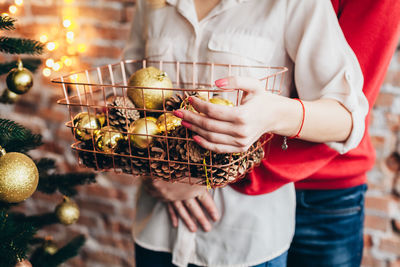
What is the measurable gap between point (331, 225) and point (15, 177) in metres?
0.77

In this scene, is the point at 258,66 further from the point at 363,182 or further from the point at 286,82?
the point at 363,182

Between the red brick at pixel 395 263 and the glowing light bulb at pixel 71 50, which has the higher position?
the glowing light bulb at pixel 71 50

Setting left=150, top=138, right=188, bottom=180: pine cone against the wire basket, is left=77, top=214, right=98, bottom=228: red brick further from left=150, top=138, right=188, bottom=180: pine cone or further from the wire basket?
left=150, top=138, right=188, bottom=180: pine cone

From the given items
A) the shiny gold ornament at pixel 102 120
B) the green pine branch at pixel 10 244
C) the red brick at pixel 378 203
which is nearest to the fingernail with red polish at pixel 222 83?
the shiny gold ornament at pixel 102 120

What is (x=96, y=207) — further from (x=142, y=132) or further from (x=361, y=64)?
(x=361, y=64)

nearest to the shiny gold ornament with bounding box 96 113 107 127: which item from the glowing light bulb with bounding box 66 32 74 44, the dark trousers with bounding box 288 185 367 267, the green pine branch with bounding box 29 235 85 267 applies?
the green pine branch with bounding box 29 235 85 267

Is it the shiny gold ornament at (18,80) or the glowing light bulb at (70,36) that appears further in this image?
the glowing light bulb at (70,36)

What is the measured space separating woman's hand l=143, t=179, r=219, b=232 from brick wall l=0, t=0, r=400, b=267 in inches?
25.6

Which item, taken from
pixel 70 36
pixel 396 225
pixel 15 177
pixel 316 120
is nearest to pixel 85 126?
pixel 15 177

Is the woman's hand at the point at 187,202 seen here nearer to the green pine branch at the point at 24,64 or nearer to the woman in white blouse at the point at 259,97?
the woman in white blouse at the point at 259,97

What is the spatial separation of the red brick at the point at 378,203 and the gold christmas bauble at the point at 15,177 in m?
1.02

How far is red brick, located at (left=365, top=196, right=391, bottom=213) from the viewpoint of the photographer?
1062mm

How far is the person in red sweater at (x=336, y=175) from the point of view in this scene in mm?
673

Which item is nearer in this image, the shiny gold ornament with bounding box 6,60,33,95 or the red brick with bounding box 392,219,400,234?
the shiny gold ornament with bounding box 6,60,33,95
